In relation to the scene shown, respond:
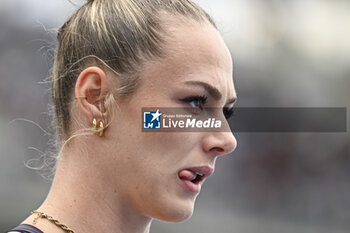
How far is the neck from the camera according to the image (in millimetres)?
1084

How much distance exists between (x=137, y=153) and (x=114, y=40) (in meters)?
0.24

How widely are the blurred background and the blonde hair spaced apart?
2466mm

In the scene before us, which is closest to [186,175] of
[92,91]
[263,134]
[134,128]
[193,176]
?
[193,176]

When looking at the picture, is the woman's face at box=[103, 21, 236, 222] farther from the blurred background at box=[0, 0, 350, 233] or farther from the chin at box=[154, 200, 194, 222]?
the blurred background at box=[0, 0, 350, 233]

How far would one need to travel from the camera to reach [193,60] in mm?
1093

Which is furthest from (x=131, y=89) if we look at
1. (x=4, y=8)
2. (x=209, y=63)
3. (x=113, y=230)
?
(x=4, y=8)

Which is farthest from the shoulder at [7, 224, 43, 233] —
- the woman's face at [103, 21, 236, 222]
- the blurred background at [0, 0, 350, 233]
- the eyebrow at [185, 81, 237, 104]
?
the blurred background at [0, 0, 350, 233]

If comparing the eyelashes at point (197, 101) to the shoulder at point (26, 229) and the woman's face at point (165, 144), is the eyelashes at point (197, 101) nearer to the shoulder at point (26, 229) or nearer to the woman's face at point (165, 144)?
the woman's face at point (165, 144)

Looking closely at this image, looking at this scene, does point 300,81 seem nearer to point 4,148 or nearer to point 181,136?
point 4,148

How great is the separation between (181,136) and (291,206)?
2991mm

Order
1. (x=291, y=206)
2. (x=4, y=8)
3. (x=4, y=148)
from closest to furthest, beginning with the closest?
1. (x=4, y=148)
2. (x=291, y=206)
3. (x=4, y=8)

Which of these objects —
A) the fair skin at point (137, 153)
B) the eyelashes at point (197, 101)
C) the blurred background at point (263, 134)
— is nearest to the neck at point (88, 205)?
the fair skin at point (137, 153)

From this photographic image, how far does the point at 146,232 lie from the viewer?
1178 mm

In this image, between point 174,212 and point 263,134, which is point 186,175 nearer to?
point 174,212
